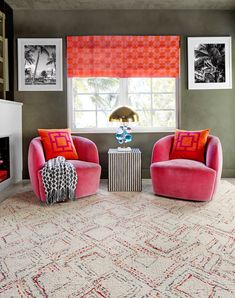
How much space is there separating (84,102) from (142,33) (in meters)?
1.51

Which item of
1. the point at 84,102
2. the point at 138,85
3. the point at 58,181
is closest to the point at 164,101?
the point at 138,85

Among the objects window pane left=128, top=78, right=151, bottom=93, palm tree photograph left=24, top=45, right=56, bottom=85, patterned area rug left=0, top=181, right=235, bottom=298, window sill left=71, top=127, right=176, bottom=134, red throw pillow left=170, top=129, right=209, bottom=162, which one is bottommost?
patterned area rug left=0, top=181, right=235, bottom=298

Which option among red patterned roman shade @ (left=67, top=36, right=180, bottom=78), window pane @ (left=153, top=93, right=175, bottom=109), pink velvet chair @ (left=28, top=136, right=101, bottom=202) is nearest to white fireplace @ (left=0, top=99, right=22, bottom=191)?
pink velvet chair @ (left=28, top=136, right=101, bottom=202)

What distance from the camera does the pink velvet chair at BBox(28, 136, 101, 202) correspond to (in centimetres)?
329

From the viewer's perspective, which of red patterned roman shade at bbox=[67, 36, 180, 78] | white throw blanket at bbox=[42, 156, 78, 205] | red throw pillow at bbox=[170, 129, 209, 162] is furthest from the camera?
red patterned roman shade at bbox=[67, 36, 180, 78]

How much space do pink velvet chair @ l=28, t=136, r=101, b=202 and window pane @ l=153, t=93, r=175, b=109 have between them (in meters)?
1.54

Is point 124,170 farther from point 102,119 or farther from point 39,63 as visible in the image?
point 39,63

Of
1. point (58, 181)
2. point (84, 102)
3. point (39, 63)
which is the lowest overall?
point (58, 181)

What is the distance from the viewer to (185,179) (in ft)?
10.9

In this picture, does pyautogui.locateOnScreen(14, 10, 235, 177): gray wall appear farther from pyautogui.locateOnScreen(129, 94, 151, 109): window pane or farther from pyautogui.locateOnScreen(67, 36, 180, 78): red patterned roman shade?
pyautogui.locateOnScreen(129, 94, 151, 109): window pane

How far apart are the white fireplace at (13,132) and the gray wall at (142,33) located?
0.49 feet

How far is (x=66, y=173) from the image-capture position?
3.27 m

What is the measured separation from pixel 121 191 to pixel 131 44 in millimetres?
2440

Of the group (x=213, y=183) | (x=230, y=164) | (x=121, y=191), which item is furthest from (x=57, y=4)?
(x=230, y=164)
